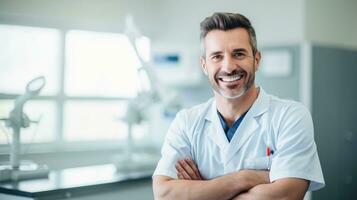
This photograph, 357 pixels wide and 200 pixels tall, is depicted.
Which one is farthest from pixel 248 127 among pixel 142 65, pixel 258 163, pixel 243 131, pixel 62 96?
pixel 62 96

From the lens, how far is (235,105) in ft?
5.86

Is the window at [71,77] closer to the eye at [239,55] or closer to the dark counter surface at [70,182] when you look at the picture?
the dark counter surface at [70,182]

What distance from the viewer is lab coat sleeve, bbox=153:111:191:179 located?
1.81 meters

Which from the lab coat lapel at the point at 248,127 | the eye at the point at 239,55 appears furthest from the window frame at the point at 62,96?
the eye at the point at 239,55

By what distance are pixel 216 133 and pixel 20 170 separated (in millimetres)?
1284

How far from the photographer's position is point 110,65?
13.0 feet

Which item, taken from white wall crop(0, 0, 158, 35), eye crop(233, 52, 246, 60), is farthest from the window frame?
eye crop(233, 52, 246, 60)

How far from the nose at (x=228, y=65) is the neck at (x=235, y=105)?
0.47 ft

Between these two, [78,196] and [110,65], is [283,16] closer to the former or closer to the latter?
[110,65]

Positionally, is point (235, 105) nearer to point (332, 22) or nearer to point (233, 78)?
point (233, 78)

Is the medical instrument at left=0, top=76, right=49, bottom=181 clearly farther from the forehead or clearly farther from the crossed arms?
the forehead

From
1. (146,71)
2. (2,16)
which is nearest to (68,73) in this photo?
(2,16)

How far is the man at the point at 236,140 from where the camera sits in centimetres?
164

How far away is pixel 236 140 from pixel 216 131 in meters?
0.09
